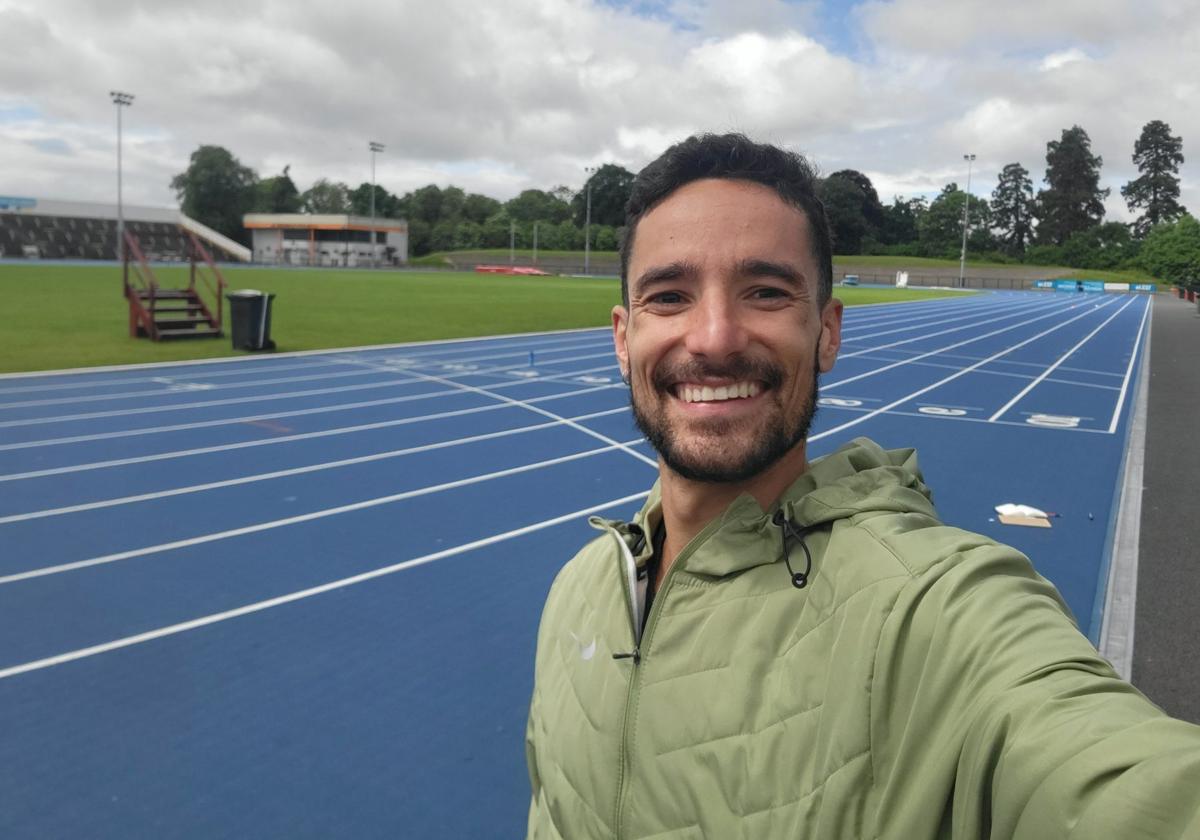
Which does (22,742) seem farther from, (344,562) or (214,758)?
(344,562)

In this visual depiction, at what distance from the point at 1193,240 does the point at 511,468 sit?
89.0 metres

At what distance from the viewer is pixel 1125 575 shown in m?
5.66

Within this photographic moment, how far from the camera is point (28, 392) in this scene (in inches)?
469

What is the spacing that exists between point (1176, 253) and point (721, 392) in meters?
92.3

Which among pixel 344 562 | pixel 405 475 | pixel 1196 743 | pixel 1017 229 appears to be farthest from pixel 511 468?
pixel 1017 229

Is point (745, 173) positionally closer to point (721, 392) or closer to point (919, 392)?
point (721, 392)

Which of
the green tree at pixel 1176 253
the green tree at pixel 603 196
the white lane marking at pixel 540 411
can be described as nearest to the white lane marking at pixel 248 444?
the white lane marking at pixel 540 411

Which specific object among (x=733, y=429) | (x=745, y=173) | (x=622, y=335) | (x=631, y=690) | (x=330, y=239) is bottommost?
(x=631, y=690)

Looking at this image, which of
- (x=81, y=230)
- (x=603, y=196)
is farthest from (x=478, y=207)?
(x=81, y=230)

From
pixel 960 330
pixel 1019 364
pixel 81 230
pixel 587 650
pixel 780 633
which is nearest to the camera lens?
pixel 780 633

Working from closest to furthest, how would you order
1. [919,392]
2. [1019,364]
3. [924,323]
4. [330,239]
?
[919,392] → [1019,364] → [924,323] → [330,239]

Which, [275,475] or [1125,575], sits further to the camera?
[275,475]

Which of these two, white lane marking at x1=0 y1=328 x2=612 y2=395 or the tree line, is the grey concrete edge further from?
the tree line

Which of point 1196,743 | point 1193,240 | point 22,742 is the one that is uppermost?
point 1193,240
